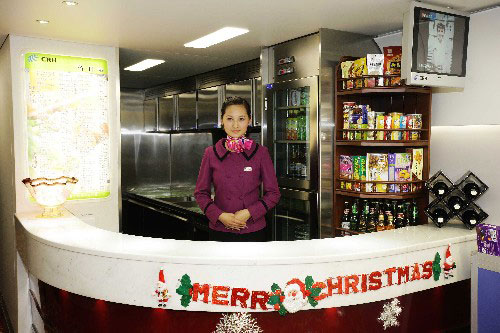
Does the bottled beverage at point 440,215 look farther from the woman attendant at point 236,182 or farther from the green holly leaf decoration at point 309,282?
the green holly leaf decoration at point 309,282

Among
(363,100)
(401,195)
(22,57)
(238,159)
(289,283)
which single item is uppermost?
(22,57)

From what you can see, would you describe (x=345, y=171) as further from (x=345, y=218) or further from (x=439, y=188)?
(x=439, y=188)

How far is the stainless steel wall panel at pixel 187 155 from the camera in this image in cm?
655

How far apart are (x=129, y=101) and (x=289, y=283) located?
5741 millimetres

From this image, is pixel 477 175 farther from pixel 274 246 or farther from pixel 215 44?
pixel 215 44

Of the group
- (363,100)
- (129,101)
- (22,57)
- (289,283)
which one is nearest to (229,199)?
(289,283)

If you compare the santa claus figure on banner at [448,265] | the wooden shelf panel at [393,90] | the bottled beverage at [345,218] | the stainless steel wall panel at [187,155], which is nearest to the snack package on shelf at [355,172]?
the bottled beverage at [345,218]

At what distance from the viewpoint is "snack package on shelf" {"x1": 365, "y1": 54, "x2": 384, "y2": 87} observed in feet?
10.6

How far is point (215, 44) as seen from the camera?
4031 millimetres

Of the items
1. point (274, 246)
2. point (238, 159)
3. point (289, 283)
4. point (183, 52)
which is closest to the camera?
point (289, 283)

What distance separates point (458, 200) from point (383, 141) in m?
0.64

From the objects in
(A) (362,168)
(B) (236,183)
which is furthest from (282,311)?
(A) (362,168)

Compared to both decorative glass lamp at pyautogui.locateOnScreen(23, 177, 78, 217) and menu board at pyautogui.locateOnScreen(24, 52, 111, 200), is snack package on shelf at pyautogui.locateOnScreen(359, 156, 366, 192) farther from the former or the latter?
menu board at pyautogui.locateOnScreen(24, 52, 111, 200)

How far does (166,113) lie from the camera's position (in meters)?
6.55
